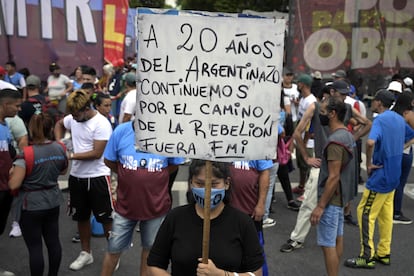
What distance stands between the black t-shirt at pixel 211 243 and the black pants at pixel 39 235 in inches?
69.9

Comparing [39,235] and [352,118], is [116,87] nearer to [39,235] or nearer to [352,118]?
[352,118]

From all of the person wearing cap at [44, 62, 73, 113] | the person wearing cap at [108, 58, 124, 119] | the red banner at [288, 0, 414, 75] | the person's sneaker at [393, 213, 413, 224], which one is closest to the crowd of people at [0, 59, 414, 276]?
the person's sneaker at [393, 213, 413, 224]

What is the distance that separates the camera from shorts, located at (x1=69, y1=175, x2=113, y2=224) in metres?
4.25

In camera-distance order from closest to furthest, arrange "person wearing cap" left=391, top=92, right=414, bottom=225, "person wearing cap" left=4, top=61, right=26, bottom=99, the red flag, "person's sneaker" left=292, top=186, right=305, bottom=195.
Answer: "person wearing cap" left=391, top=92, right=414, bottom=225
"person's sneaker" left=292, top=186, right=305, bottom=195
"person wearing cap" left=4, top=61, right=26, bottom=99
the red flag

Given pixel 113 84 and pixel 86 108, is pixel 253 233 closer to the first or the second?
pixel 86 108

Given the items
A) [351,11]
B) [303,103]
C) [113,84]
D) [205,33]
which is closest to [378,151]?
[303,103]

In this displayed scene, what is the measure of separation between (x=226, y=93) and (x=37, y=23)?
802 centimetres

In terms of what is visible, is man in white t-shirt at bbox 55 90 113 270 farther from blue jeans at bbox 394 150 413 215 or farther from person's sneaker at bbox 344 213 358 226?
blue jeans at bbox 394 150 413 215

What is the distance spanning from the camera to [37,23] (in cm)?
915

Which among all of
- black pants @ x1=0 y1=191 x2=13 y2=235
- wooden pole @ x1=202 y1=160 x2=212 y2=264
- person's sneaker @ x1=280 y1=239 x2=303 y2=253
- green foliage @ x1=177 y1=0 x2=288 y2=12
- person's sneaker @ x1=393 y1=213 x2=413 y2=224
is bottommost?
person's sneaker @ x1=393 y1=213 x2=413 y2=224

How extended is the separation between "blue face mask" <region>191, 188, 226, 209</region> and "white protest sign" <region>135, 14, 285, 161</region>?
219 mm

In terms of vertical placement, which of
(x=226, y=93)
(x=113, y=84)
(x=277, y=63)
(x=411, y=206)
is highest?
(x=277, y=63)

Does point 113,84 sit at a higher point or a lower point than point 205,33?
lower

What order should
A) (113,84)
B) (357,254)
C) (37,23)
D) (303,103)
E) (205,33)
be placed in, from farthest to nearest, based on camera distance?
(113,84)
(37,23)
(303,103)
(357,254)
(205,33)
